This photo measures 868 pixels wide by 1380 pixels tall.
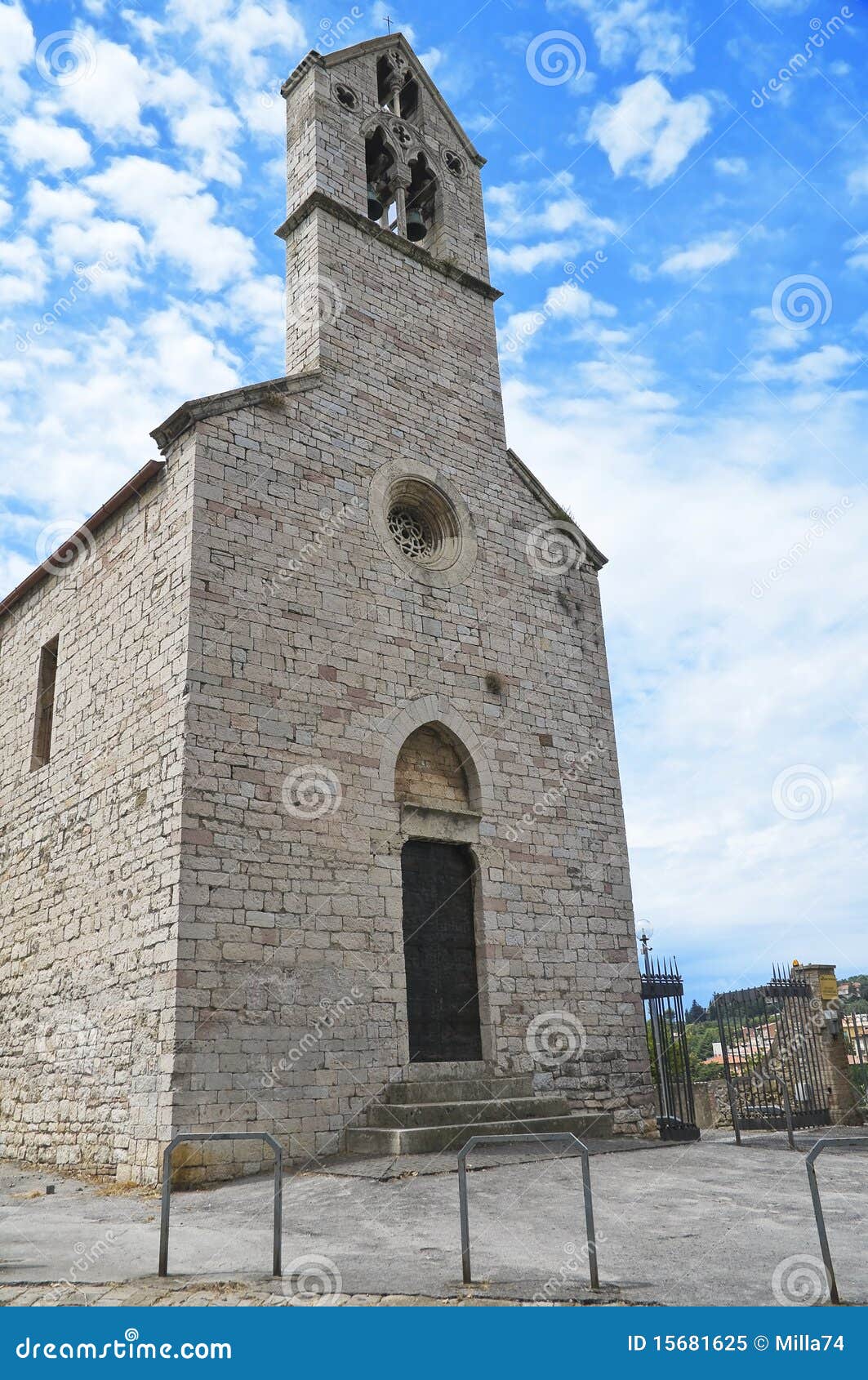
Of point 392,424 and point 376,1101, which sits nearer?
point 376,1101

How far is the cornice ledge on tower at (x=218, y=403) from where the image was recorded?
10.6 metres

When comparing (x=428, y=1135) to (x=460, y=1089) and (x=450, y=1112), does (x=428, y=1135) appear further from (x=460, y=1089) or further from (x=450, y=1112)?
(x=460, y=1089)

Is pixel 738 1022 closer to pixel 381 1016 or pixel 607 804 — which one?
pixel 607 804

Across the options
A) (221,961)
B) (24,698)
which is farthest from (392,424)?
(221,961)

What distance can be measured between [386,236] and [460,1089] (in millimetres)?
10890

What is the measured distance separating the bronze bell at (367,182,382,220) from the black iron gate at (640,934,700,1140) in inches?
438

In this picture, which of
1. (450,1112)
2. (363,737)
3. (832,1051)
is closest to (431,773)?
(363,737)

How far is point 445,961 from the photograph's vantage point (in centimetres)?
1092

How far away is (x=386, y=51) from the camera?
15.3 meters

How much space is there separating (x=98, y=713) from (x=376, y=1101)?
515cm

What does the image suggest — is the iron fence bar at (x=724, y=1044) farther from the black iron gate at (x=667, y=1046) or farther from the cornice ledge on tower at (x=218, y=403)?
the cornice ledge on tower at (x=218, y=403)

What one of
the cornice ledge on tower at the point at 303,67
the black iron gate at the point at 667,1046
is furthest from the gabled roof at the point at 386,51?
the black iron gate at the point at 667,1046

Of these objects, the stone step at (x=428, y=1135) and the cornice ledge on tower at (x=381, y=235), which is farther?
the cornice ledge on tower at (x=381, y=235)

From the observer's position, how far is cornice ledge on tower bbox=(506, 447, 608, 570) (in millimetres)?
14164
